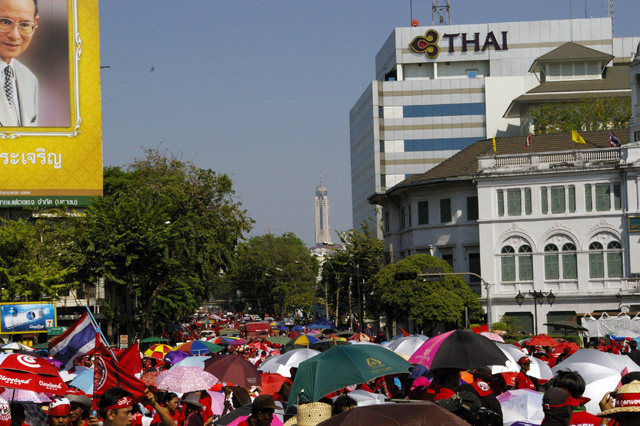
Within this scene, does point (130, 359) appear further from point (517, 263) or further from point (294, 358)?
point (517, 263)

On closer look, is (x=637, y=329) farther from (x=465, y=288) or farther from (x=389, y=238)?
(x=389, y=238)

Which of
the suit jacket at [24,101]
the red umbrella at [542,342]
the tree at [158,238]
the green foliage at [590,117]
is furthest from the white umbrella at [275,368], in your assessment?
the green foliage at [590,117]

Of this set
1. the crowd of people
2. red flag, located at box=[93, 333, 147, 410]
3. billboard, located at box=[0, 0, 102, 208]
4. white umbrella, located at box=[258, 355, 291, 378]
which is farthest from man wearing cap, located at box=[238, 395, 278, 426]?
billboard, located at box=[0, 0, 102, 208]

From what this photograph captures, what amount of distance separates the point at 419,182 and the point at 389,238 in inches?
306

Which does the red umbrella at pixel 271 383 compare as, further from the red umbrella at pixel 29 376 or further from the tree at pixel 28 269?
the tree at pixel 28 269

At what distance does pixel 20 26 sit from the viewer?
5825 cm

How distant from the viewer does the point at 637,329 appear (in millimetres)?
33625

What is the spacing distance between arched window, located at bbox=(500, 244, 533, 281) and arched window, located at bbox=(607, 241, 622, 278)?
4.24 m

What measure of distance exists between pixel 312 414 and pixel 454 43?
3597 inches

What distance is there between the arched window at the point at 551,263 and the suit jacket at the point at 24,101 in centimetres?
3373

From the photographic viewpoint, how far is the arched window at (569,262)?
161 feet

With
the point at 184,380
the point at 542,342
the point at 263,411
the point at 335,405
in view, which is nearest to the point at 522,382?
the point at 184,380

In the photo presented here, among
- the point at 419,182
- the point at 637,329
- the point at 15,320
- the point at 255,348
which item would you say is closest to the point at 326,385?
the point at 255,348

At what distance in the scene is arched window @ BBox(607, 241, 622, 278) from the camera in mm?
48406
